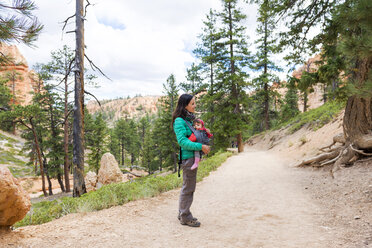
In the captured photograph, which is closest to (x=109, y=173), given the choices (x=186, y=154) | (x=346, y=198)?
(x=186, y=154)

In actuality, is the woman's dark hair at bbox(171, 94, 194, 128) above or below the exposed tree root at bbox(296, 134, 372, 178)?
above

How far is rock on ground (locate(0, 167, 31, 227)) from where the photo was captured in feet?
8.95

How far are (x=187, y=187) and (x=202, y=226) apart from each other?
28.8 inches

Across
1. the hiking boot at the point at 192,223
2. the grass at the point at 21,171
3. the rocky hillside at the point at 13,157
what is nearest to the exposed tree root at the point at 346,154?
the hiking boot at the point at 192,223

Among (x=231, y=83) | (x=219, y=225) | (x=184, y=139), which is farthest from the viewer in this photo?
(x=231, y=83)

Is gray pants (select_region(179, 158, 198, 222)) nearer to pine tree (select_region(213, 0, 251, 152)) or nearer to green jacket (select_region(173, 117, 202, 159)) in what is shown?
green jacket (select_region(173, 117, 202, 159))

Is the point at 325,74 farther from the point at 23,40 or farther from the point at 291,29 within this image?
the point at 23,40

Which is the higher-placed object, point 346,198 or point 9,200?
point 9,200

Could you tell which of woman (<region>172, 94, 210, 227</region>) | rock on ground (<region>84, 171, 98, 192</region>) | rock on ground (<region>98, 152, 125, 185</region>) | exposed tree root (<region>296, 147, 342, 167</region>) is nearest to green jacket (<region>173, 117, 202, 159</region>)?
woman (<region>172, 94, 210, 227</region>)

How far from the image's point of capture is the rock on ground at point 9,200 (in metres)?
2.73

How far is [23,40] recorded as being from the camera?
4.45 meters

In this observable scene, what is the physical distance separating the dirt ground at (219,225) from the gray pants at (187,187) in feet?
0.70

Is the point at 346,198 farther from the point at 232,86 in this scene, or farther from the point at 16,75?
the point at 16,75

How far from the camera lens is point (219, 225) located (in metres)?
3.54
